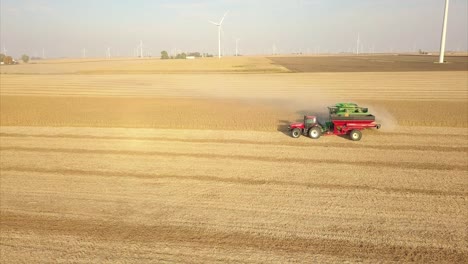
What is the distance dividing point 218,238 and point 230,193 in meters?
2.52

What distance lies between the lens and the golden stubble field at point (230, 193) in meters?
7.87

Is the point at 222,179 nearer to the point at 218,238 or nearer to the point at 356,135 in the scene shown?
the point at 218,238

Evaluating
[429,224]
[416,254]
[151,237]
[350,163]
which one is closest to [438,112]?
[350,163]

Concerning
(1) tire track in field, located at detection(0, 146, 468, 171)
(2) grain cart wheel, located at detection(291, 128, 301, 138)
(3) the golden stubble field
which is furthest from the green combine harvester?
(1) tire track in field, located at detection(0, 146, 468, 171)

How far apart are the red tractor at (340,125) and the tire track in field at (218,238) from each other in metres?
8.74

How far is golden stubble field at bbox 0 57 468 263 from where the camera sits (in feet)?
25.8

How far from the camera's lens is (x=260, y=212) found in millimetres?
9383

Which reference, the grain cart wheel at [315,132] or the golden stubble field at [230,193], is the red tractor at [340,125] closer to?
the grain cart wheel at [315,132]

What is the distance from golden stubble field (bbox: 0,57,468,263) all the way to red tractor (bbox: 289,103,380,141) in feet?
1.50

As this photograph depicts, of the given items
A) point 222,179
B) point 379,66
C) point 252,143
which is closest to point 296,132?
point 252,143

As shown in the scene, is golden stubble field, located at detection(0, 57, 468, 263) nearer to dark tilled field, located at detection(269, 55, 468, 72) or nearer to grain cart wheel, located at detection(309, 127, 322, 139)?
grain cart wheel, located at detection(309, 127, 322, 139)

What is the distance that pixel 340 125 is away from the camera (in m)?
16.2

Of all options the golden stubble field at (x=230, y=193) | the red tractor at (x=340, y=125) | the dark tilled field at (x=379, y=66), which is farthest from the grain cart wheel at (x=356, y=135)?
the dark tilled field at (x=379, y=66)

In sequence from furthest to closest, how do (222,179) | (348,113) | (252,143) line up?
(348,113)
(252,143)
(222,179)
